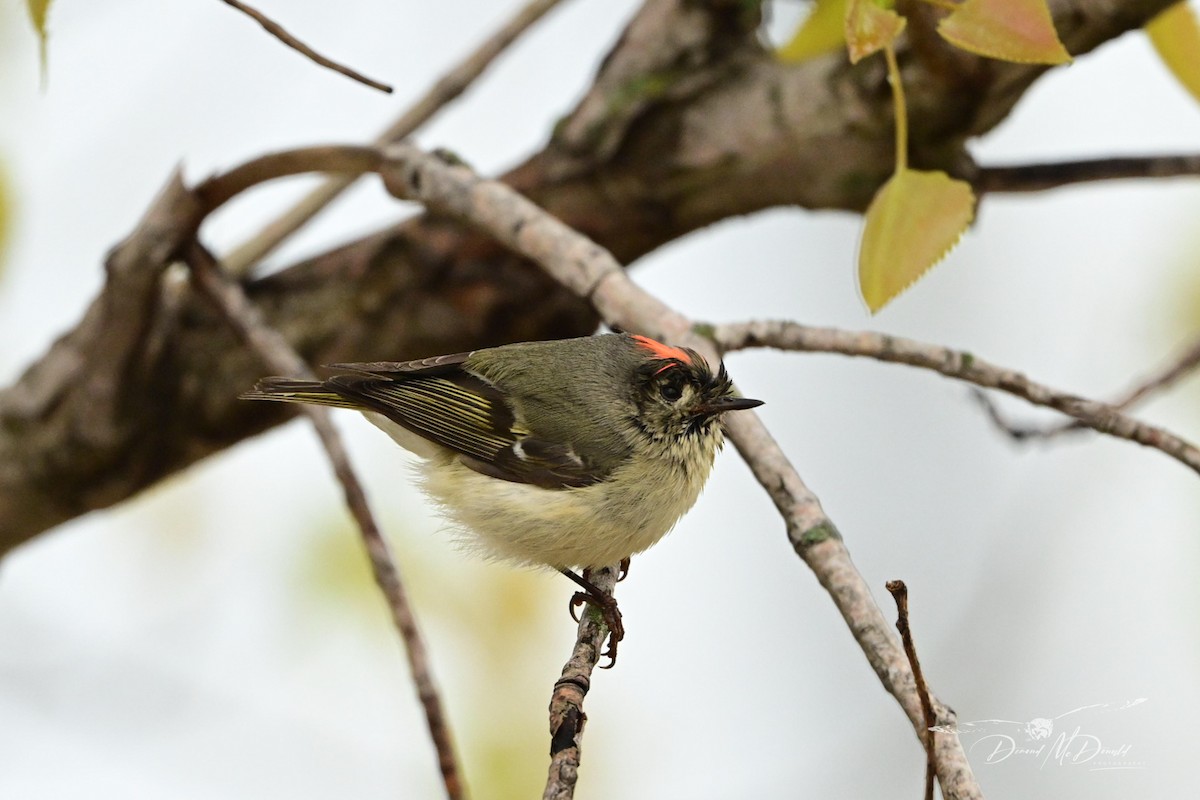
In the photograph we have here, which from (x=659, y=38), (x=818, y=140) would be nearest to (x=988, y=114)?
(x=818, y=140)

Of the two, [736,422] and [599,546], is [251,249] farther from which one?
[736,422]

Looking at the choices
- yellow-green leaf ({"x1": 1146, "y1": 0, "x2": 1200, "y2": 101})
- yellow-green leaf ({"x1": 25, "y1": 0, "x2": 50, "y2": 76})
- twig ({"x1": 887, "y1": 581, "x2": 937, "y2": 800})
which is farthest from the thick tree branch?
twig ({"x1": 887, "y1": 581, "x2": 937, "y2": 800})

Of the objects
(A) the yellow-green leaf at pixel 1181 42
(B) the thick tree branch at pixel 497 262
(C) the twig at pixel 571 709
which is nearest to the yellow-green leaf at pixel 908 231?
(C) the twig at pixel 571 709

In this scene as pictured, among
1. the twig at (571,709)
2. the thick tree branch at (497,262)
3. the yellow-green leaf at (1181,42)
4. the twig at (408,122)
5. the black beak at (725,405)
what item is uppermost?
the twig at (408,122)

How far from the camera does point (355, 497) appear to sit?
72.4 inches

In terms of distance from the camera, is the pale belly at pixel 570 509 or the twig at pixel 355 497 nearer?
the twig at pixel 355 497

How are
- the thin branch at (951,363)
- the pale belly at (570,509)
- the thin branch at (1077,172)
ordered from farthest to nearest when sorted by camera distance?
the thin branch at (1077,172) < the pale belly at (570,509) < the thin branch at (951,363)

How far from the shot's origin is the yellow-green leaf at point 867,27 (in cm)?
119

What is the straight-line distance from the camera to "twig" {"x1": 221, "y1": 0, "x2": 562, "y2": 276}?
2471 millimetres

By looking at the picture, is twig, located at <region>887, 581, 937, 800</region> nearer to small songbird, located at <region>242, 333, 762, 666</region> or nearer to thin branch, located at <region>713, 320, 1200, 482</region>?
thin branch, located at <region>713, 320, 1200, 482</region>

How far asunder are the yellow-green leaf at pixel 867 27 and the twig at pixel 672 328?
56 cm

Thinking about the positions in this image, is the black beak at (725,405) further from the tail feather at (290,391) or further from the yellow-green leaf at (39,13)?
the yellow-green leaf at (39,13)

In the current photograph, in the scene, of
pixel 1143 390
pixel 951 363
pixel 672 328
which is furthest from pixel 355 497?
pixel 1143 390

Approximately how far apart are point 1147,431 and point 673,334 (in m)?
0.66
